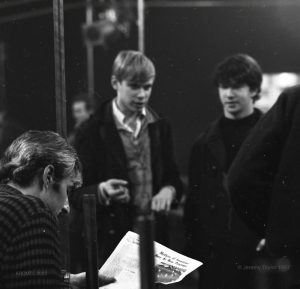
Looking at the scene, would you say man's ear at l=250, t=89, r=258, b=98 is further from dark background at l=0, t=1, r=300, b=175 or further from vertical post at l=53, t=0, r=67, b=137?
vertical post at l=53, t=0, r=67, b=137

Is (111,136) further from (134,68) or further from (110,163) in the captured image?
(134,68)

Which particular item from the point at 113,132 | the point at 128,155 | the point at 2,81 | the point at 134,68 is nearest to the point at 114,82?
the point at 134,68

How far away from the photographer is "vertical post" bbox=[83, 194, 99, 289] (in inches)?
65.1

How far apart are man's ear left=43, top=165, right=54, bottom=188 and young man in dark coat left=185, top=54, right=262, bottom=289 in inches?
43.2

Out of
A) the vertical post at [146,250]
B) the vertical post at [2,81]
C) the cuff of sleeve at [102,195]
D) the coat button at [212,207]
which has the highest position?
the vertical post at [2,81]

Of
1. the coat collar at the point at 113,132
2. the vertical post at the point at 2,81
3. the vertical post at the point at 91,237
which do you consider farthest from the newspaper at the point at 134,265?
the vertical post at the point at 2,81

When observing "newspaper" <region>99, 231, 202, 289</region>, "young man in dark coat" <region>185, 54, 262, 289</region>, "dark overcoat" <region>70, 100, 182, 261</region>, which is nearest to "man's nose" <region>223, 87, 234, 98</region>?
"young man in dark coat" <region>185, 54, 262, 289</region>

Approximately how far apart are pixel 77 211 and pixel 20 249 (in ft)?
4.16

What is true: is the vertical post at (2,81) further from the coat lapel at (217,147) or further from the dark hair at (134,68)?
the coat lapel at (217,147)

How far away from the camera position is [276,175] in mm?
1942

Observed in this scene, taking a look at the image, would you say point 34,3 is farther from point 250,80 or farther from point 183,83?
point 250,80

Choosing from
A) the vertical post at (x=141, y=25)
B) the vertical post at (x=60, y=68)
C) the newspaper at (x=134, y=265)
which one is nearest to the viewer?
the newspaper at (x=134, y=265)

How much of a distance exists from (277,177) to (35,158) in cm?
76

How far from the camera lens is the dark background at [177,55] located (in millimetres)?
2707
